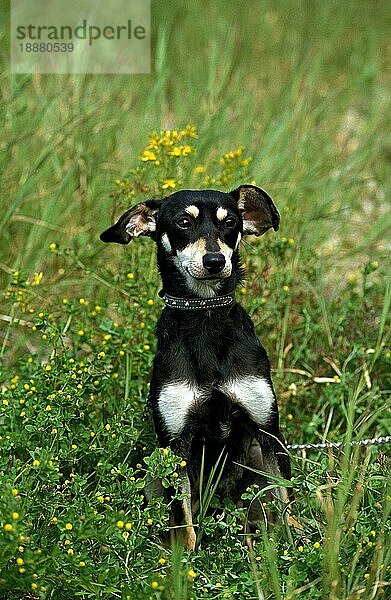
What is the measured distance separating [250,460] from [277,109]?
3.19m

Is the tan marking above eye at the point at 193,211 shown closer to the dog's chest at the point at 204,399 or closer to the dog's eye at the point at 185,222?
the dog's eye at the point at 185,222

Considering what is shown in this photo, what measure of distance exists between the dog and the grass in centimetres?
16

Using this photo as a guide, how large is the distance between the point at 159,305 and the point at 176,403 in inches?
38.0

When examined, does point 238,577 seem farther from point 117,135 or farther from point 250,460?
point 117,135

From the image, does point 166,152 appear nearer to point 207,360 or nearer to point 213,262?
point 213,262

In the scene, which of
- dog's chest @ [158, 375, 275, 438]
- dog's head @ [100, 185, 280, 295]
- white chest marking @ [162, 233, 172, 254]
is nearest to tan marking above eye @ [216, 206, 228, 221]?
dog's head @ [100, 185, 280, 295]

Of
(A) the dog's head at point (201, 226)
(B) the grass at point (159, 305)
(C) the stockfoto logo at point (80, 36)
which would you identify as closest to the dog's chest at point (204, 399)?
(B) the grass at point (159, 305)

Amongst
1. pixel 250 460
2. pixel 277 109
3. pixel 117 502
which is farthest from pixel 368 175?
pixel 117 502

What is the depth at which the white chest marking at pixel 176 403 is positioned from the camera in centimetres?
291

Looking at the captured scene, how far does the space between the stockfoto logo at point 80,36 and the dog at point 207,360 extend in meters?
2.27

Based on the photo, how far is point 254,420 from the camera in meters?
2.96

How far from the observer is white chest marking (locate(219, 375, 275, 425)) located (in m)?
2.92

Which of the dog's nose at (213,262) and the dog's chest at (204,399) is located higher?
the dog's nose at (213,262)

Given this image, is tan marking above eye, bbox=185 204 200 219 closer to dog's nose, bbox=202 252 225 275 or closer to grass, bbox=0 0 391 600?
dog's nose, bbox=202 252 225 275
